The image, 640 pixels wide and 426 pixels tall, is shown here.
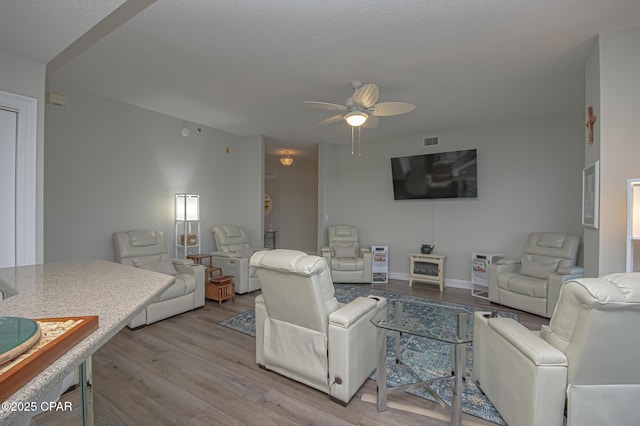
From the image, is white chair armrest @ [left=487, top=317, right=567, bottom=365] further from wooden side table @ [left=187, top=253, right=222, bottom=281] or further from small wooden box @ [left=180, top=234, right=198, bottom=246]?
small wooden box @ [left=180, top=234, right=198, bottom=246]

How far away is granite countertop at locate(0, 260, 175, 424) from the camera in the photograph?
26.3 inches

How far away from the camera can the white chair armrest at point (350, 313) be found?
1.86 m

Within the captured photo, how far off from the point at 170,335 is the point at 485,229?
4.82 meters

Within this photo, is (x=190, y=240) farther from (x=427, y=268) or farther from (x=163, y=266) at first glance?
(x=427, y=268)

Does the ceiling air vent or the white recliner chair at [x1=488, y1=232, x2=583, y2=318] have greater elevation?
the ceiling air vent

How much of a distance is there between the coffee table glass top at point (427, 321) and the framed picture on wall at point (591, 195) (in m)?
1.36

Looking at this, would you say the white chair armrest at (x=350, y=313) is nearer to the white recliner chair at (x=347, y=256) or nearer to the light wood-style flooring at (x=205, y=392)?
the light wood-style flooring at (x=205, y=392)

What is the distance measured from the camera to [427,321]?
202 centimetres

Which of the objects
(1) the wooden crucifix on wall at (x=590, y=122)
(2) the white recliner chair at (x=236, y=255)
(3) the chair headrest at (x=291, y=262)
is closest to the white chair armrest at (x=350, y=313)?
(3) the chair headrest at (x=291, y=262)

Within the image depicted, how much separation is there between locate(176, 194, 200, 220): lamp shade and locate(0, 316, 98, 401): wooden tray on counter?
3624mm

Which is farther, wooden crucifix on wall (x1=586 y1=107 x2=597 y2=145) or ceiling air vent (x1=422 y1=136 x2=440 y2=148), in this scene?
ceiling air vent (x1=422 y1=136 x2=440 y2=148)

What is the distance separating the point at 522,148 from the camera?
14.6 ft

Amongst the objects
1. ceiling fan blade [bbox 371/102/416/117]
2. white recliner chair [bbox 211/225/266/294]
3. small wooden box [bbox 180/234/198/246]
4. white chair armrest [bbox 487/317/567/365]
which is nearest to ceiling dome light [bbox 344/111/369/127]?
ceiling fan blade [bbox 371/102/416/117]

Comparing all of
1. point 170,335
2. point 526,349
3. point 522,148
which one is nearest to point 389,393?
point 526,349
